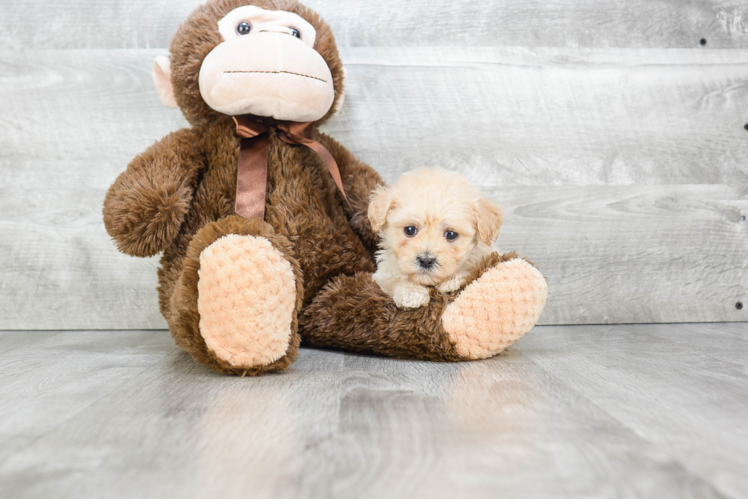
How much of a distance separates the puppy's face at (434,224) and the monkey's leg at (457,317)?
5 centimetres

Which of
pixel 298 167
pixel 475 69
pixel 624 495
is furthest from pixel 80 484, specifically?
pixel 475 69

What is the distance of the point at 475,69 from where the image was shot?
142 centimetres

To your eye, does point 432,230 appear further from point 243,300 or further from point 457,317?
point 243,300

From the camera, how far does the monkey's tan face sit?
101 cm

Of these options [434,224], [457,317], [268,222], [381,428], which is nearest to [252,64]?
[268,222]

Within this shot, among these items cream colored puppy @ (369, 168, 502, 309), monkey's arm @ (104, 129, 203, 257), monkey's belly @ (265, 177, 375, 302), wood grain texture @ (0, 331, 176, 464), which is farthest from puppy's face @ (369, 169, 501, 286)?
wood grain texture @ (0, 331, 176, 464)

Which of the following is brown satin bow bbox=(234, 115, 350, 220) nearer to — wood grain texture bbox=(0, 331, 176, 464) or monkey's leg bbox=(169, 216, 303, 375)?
monkey's leg bbox=(169, 216, 303, 375)

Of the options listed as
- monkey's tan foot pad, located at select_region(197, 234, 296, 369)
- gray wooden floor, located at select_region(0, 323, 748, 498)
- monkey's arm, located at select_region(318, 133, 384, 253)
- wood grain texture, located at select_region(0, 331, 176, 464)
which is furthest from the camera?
monkey's arm, located at select_region(318, 133, 384, 253)

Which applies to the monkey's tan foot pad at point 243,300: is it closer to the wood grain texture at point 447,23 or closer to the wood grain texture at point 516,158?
the wood grain texture at point 516,158

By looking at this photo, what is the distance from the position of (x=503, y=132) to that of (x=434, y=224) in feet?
1.83

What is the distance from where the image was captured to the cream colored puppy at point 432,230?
3.16ft

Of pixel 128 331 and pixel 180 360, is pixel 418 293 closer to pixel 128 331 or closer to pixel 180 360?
pixel 180 360

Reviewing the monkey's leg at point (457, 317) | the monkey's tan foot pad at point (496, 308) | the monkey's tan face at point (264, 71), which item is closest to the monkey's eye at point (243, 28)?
the monkey's tan face at point (264, 71)

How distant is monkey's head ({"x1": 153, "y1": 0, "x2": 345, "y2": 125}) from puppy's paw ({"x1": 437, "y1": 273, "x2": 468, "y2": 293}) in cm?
40
